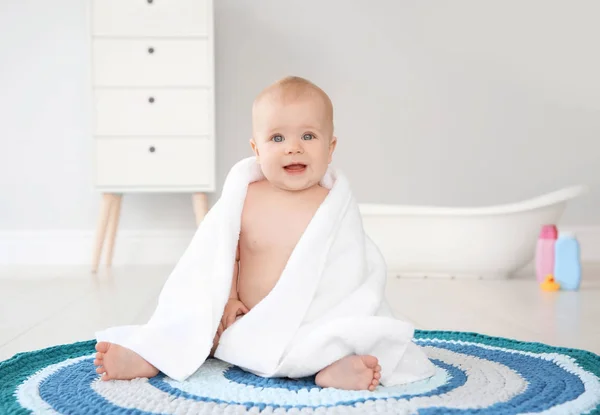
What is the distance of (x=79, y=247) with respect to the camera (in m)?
2.94

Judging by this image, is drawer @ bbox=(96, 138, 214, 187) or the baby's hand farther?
drawer @ bbox=(96, 138, 214, 187)

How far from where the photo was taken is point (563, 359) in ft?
3.46

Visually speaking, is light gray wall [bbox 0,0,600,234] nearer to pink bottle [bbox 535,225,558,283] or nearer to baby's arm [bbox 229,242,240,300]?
pink bottle [bbox 535,225,558,283]

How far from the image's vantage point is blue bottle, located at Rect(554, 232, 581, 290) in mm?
2135

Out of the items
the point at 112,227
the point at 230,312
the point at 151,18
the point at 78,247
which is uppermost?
the point at 151,18

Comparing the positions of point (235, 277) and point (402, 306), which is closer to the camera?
point (235, 277)

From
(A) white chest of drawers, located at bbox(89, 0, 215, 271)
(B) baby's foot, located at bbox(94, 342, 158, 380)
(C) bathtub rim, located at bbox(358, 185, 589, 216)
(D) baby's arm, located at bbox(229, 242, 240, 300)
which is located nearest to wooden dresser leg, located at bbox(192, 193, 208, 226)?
(A) white chest of drawers, located at bbox(89, 0, 215, 271)

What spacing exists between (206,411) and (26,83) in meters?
2.42

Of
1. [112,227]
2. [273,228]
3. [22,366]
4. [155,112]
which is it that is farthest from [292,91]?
[112,227]

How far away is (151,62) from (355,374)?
1869 millimetres

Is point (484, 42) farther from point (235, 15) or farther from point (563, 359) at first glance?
point (563, 359)

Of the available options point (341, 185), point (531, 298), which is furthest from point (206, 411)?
point (531, 298)

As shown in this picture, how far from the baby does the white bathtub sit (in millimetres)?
1417

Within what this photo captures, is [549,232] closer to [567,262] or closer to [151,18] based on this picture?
[567,262]
